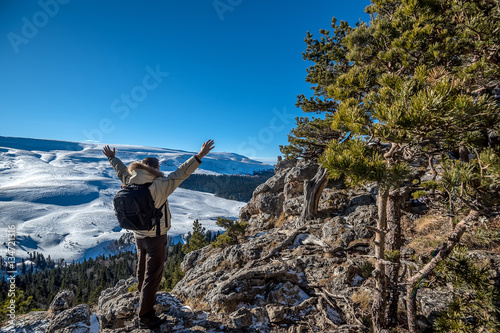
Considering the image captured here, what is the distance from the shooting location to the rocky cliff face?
5047mm

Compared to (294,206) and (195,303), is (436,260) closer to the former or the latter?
(195,303)

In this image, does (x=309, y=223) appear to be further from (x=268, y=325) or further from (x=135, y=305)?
(x=135, y=305)

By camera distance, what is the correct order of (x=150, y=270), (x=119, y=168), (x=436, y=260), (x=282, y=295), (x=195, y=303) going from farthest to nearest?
(x=195, y=303) → (x=282, y=295) → (x=119, y=168) → (x=150, y=270) → (x=436, y=260)

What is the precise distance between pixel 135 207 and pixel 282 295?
516 cm

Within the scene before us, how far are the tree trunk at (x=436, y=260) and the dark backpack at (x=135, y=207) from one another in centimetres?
456

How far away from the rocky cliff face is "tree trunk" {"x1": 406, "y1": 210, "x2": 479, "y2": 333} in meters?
0.77

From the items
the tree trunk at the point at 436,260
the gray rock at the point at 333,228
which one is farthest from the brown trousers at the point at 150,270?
the gray rock at the point at 333,228

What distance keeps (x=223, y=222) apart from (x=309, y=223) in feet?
21.2

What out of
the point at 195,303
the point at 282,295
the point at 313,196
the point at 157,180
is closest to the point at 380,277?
the point at 282,295

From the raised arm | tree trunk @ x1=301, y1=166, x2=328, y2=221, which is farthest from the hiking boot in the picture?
tree trunk @ x1=301, y1=166, x2=328, y2=221

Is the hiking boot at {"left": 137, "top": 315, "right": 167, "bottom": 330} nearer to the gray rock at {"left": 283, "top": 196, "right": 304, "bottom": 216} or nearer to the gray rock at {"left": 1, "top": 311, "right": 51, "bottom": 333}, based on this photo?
the gray rock at {"left": 1, "top": 311, "right": 51, "bottom": 333}

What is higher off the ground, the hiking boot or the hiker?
the hiker

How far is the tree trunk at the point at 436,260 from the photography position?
2.90 m

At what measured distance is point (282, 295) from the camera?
→ 6473mm
